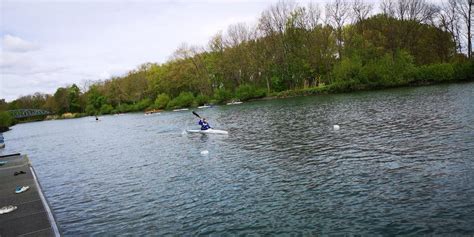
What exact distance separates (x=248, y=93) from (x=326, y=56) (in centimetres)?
2424

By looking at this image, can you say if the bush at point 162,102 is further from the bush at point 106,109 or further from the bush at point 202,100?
the bush at point 106,109

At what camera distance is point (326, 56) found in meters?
91.5

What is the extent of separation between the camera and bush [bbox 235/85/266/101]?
10100 cm

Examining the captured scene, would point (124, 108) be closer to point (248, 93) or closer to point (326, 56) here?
point (248, 93)

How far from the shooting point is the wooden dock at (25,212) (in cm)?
1225

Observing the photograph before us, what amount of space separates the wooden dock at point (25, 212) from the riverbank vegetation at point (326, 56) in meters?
73.5

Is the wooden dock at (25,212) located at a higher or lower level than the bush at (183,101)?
lower

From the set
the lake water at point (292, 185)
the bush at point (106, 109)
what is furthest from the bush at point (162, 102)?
the lake water at point (292, 185)

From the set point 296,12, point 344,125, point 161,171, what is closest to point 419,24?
point 296,12

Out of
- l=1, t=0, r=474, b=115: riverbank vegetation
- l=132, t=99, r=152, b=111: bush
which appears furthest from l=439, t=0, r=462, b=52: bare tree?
l=132, t=99, r=152, b=111: bush

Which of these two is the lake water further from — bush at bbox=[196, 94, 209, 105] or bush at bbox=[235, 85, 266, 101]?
bush at bbox=[196, 94, 209, 105]

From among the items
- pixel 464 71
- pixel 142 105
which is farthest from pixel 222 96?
pixel 464 71

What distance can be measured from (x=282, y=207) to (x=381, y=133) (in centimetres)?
1484

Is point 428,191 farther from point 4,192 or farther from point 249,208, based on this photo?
point 4,192
